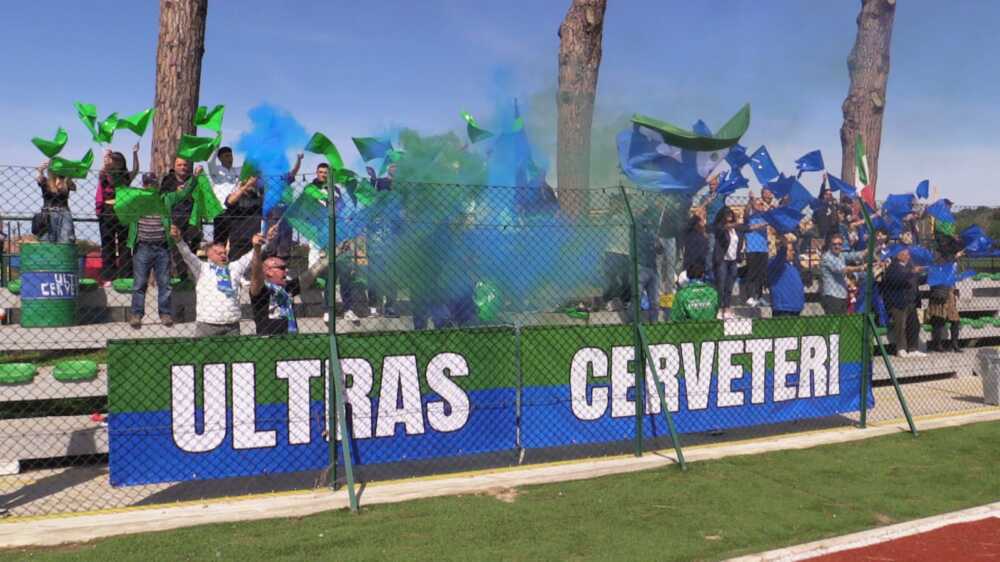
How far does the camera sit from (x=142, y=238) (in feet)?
24.2

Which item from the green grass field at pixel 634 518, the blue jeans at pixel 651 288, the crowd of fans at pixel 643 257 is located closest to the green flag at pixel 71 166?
the crowd of fans at pixel 643 257

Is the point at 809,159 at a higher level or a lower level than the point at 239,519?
higher

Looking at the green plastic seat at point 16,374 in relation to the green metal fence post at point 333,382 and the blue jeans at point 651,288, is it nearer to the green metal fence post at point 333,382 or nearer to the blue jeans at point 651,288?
the green metal fence post at point 333,382

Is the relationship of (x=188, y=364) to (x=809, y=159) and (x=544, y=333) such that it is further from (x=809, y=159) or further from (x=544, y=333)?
(x=809, y=159)

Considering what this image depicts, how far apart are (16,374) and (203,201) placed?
2.34 m

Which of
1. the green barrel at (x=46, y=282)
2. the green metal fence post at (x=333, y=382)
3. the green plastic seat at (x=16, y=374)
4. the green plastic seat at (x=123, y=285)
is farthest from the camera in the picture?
the green plastic seat at (x=123, y=285)

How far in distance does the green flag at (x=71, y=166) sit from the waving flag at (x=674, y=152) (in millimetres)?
5855

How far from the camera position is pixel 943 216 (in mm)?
11523

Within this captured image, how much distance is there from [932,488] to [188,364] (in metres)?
6.12

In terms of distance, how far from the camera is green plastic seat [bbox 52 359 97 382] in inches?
279

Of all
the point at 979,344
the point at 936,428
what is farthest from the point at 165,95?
the point at 979,344

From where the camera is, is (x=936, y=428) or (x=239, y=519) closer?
(x=239, y=519)

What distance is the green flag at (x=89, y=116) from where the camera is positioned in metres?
8.16

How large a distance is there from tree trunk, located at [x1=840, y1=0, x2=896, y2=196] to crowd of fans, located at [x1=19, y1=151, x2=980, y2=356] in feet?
18.2
